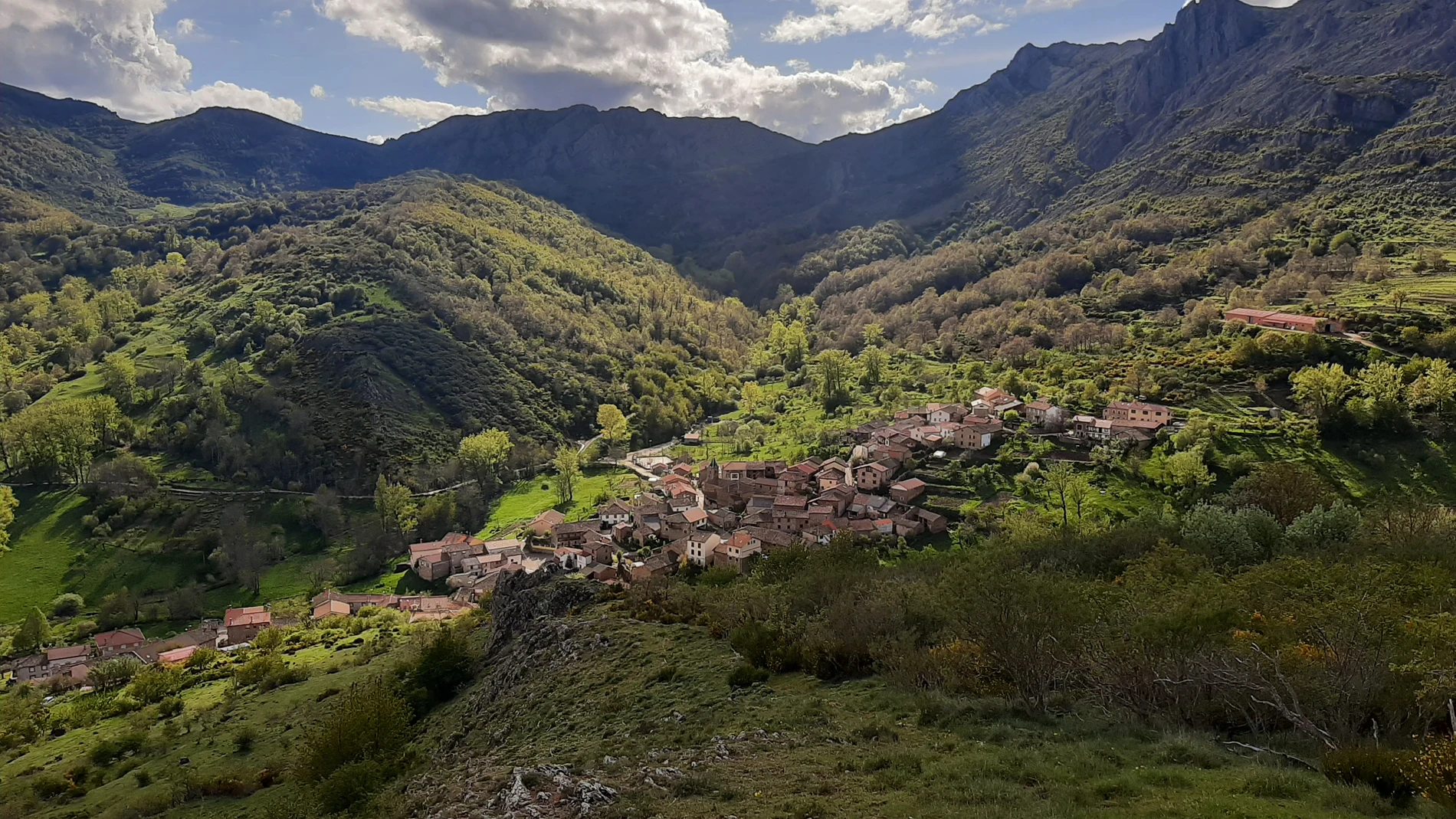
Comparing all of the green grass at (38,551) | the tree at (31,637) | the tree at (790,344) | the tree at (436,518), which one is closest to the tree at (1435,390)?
the tree at (436,518)

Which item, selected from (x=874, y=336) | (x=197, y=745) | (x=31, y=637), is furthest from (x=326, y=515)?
(x=874, y=336)

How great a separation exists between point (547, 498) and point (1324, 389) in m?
93.2

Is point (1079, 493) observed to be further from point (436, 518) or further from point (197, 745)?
point (436, 518)

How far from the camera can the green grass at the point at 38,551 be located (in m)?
78.6

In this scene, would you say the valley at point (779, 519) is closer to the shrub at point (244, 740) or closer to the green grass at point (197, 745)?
the green grass at point (197, 745)

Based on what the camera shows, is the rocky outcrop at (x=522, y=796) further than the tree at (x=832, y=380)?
No

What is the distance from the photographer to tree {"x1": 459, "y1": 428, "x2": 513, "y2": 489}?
107312 mm

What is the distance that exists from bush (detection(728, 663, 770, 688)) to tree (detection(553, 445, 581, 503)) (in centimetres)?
7670

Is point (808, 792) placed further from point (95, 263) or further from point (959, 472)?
point (95, 263)

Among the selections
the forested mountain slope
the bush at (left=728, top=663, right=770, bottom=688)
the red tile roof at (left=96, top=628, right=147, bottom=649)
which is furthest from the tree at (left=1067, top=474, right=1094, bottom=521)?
the red tile roof at (left=96, top=628, right=147, bottom=649)

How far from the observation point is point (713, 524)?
7594cm

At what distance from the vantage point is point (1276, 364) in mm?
82688

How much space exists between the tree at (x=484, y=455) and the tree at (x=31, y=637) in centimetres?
4953

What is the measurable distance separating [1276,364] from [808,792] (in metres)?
93.4
